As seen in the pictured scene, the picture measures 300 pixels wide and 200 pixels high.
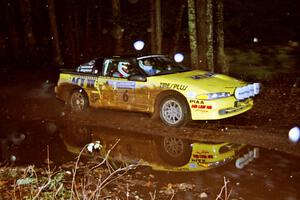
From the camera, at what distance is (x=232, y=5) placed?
61.5ft

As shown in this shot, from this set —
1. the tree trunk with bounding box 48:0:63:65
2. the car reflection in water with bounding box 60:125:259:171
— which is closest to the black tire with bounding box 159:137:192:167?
the car reflection in water with bounding box 60:125:259:171

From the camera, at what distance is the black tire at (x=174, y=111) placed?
27.9ft

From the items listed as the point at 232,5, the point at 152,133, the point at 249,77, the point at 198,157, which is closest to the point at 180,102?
the point at 152,133

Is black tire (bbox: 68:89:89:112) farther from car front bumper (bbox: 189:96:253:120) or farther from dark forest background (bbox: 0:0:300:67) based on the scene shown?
dark forest background (bbox: 0:0:300:67)

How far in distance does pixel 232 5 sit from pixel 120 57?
10656 mm

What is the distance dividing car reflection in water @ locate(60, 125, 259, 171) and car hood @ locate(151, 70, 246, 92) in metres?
1.24

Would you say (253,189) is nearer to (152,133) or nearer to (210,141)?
(210,141)

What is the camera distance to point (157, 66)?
9.49m

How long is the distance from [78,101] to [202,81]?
3.75 meters

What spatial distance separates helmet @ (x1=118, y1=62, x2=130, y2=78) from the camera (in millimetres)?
9484

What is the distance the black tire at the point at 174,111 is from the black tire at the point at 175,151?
66 centimetres

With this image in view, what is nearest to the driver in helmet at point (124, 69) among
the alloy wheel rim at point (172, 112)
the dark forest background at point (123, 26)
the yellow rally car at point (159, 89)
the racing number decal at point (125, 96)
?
the yellow rally car at point (159, 89)

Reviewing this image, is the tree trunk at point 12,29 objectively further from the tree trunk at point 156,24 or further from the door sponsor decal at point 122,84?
the door sponsor decal at point 122,84

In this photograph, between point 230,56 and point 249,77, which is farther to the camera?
point 230,56
